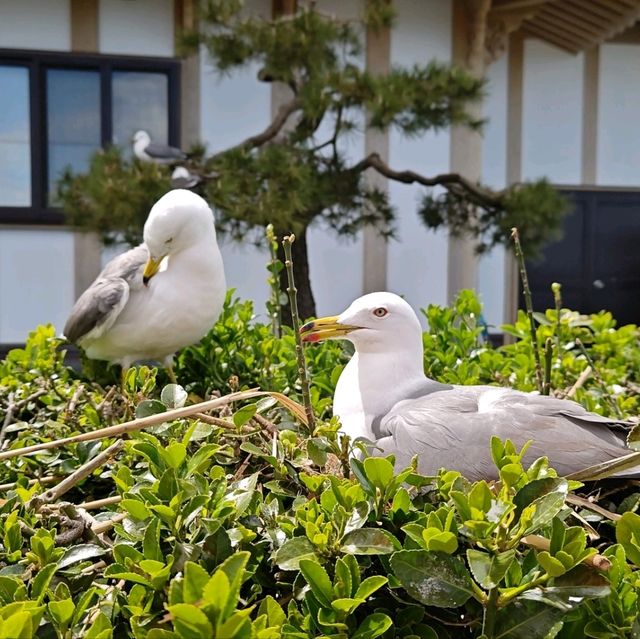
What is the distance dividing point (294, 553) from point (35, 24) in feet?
15.4

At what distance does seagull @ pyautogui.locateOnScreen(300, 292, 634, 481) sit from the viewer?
66 cm

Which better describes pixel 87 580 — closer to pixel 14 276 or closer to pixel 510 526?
pixel 510 526

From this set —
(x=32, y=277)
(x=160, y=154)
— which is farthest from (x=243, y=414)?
(x=32, y=277)

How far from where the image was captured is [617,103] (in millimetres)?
5582

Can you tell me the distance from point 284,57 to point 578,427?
3.19 metres

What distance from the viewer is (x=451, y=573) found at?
1.43 ft

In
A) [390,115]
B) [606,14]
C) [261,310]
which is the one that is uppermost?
[606,14]

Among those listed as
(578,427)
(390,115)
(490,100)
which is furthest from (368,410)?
(490,100)

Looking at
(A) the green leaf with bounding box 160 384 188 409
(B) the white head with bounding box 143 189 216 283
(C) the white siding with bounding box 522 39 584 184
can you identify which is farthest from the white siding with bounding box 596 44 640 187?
(A) the green leaf with bounding box 160 384 188 409

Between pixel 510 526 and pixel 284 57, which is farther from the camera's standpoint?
pixel 284 57

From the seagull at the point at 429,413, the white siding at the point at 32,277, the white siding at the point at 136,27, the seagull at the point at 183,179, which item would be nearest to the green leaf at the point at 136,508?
the seagull at the point at 429,413

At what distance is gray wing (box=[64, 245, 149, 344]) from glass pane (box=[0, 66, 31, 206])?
3281 mm

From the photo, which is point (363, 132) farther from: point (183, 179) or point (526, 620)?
point (526, 620)

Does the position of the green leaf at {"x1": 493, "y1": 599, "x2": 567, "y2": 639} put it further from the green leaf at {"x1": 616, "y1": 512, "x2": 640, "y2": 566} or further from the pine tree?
the pine tree
